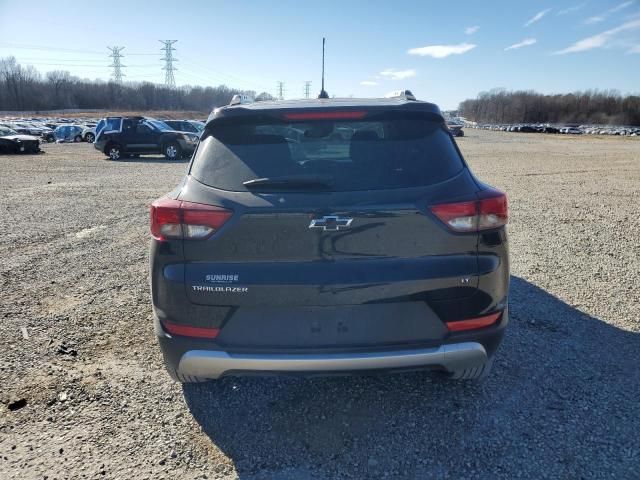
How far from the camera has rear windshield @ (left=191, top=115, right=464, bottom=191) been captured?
2.35 meters

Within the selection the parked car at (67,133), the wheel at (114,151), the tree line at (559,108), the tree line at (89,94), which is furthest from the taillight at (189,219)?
the tree line at (559,108)

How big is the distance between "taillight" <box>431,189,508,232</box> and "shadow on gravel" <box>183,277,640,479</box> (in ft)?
4.02

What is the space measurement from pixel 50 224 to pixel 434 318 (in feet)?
26.0

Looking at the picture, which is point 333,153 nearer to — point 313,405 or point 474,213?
point 474,213

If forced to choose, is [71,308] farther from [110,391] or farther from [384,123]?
[384,123]

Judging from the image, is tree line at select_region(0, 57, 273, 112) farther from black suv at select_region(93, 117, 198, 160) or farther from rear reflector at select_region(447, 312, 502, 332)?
rear reflector at select_region(447, 312, 502, 332)

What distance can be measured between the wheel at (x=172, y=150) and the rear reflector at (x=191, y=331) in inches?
824

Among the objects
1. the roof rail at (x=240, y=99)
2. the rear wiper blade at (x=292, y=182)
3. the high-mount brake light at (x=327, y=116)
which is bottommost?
the rear wiper blade at (x=292, y=182)

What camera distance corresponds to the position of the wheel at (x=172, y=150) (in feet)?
71.4

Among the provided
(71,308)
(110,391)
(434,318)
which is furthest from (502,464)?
(71,308)

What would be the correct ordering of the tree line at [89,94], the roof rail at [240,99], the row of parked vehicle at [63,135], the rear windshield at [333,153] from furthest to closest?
the tree line at [89,94], the row of parked vehicle at [63,135], the roof rail at [240,99], the rear windshield at [333,153]

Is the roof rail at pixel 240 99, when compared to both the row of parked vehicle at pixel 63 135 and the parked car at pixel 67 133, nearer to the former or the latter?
the row of parked vehicle at pixel 63 135

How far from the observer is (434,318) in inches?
91.5

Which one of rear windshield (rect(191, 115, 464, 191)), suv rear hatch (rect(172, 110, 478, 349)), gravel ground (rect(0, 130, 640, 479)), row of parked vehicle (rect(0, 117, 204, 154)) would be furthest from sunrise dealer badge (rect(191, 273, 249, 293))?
row of parked vehicle (rect(0, 117, 204, 154))
